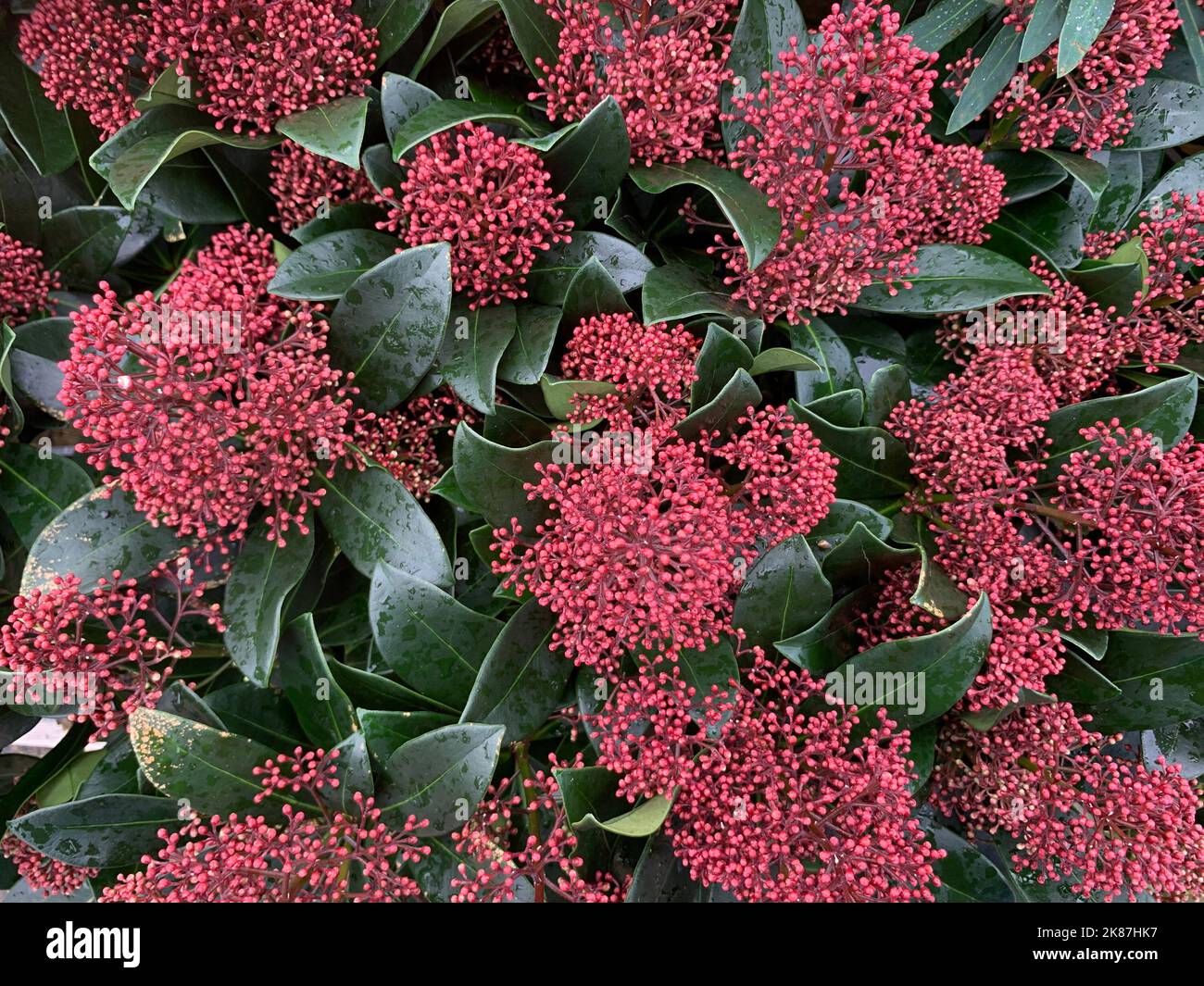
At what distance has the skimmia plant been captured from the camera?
1.26 m

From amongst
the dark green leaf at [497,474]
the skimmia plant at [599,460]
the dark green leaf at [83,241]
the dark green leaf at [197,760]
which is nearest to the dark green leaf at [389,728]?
the skimmia plant at [599,460]

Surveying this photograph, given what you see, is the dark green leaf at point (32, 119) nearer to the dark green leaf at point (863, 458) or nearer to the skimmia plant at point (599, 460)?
the skimmia plant at point (599, 460)

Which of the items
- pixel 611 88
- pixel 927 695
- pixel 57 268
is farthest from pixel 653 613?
pixel 57 268

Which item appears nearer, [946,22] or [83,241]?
[946,22]

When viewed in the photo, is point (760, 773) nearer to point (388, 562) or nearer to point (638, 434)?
point (638, 434)

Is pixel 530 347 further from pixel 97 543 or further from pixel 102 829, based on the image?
pixel 102 829

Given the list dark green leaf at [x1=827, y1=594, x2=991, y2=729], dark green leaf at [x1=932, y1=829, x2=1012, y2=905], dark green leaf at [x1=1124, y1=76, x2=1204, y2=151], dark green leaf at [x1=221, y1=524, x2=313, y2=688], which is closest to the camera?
dark green leaf at [x1=827, y1=594, x2=991, y2=729]

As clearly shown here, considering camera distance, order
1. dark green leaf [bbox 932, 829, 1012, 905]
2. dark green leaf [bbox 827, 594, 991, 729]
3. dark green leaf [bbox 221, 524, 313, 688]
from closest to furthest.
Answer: dark green leaf [bbox 827, 594, 991, 729] → dark green leaf [bbox 221, 524, 313, 688] → dark green leaf [bbox 932, 829, 1012, 905]

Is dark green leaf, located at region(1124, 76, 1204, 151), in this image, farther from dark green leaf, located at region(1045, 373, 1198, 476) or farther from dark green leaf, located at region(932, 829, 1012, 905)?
dark green leaf, located at region(932, 829, 1012, 905)

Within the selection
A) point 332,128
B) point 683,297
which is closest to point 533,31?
point 332,128

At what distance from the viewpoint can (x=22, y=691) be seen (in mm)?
1348

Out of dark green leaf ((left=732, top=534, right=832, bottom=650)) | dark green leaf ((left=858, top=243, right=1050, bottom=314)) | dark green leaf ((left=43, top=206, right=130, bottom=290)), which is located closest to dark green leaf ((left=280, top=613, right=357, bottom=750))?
dark green leaf ((left=732, top=534, right=832, bottom=650))

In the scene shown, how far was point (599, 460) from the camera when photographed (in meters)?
1.31

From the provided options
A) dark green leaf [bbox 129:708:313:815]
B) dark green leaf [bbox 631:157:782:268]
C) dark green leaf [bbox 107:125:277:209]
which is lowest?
dark green leaf [bbox 129:708:313:815]
